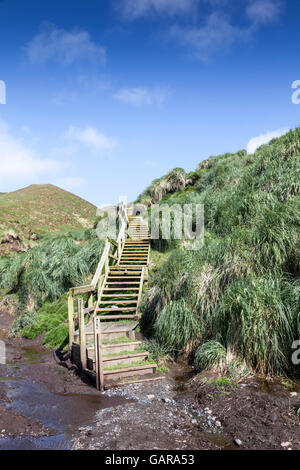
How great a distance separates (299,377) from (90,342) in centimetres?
478

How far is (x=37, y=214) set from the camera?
1483 inches

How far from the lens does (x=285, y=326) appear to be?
5.45 m

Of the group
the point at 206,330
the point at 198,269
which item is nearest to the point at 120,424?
the point at 206,330

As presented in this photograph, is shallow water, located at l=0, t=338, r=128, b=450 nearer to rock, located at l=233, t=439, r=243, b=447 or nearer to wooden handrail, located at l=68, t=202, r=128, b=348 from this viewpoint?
wooden handrail, located at l=68, t=202, r=128, b=348

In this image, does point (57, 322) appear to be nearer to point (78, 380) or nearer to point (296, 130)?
point (78, 380)

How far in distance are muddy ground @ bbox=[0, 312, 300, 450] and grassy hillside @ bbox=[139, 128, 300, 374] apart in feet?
1.81

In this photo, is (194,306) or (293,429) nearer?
(293,429)

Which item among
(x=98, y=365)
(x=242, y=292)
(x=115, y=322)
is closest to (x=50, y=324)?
(x=115, y=322)

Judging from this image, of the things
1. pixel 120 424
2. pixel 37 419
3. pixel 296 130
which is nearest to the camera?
Result: pixel 120 424

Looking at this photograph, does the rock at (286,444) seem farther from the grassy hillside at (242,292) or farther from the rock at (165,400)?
the rock at (165,400)

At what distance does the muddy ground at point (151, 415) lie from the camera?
4.03 metres

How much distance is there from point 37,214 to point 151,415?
1422 inches

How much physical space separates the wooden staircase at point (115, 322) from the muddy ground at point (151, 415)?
0.37 m

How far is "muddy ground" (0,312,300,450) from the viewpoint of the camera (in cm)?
403
